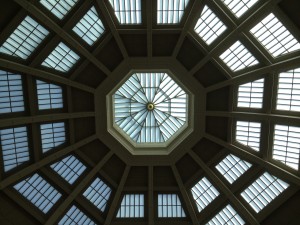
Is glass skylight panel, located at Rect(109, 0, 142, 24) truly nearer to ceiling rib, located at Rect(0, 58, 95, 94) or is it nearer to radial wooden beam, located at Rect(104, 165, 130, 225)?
ceiling rib, located at Rect(0, 58, 95, 94)

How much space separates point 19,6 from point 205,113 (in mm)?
15375

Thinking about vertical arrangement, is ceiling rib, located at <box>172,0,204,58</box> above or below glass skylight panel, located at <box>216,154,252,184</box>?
above

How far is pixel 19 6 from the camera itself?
22641 mm

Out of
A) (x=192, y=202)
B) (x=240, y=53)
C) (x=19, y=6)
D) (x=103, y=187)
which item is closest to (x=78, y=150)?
(x=103, y=187)

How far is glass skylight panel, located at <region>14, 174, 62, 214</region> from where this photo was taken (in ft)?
92.6

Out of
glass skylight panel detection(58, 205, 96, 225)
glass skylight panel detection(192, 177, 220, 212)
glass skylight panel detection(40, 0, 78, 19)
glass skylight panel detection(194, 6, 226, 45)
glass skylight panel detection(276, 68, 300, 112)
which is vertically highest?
glass skylight panel detection(194, 6, 226, 45)

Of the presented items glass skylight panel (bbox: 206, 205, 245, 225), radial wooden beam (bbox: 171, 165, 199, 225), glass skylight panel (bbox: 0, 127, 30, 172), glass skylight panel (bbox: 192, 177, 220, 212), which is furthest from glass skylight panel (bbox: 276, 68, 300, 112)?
glass skylight panel (bbox: 0, 127, 30, 172)

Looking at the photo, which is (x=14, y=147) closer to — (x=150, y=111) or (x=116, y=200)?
(x=116, y=200)

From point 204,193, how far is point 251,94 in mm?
9141

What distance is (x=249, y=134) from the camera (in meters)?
28.8

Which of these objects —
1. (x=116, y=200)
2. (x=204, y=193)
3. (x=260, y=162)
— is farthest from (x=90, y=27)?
(x=204, y=193)

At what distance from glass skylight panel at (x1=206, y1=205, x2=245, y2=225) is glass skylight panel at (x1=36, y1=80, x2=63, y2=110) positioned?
15237 millimetres

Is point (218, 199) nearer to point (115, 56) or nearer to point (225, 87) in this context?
point (225, 87)

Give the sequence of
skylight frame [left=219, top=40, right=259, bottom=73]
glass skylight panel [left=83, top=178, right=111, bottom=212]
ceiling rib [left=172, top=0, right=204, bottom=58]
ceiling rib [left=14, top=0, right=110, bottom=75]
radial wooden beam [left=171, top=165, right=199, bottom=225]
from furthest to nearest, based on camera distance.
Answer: glass skylight panel [left=83, top=178, right=111, bottom=212], radial wooden beam [left=171, top=165, right=199, bottom=225], skylight frame [left=219, top=40, right=259, bottom=73], ceiling rib [left=172, top=0, right=204, bottom=58], ceiling rib [left=14, top=0, right=110, bottom=75]
